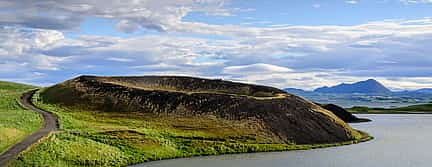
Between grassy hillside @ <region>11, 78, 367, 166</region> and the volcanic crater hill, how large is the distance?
112 mm

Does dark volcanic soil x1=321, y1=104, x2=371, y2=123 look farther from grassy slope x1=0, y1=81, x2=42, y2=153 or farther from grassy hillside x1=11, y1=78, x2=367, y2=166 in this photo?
grassy slope x1=0, y1=81, x2=42, y2=153

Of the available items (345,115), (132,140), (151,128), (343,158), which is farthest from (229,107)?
(345,115)

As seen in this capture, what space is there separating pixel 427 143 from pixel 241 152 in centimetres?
2008

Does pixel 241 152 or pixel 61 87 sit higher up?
pixel 61 87

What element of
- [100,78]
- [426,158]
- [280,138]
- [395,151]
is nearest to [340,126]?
[280,138]

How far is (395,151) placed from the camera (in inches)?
2057

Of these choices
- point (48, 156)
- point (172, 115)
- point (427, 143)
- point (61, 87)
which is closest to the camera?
point (48, 156)

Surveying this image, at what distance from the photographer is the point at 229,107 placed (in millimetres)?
66062

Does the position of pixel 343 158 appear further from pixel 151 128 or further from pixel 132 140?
pixel 151 128

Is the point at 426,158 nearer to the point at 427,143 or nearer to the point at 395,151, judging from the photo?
the point at 395,151

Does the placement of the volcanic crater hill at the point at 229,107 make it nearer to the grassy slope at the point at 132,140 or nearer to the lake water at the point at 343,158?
the grassy slope at the point at 132,140

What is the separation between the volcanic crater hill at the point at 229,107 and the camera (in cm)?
6228

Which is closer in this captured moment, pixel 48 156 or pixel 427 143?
pixel 48 156

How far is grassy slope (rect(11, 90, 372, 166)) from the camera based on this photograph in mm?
42594
